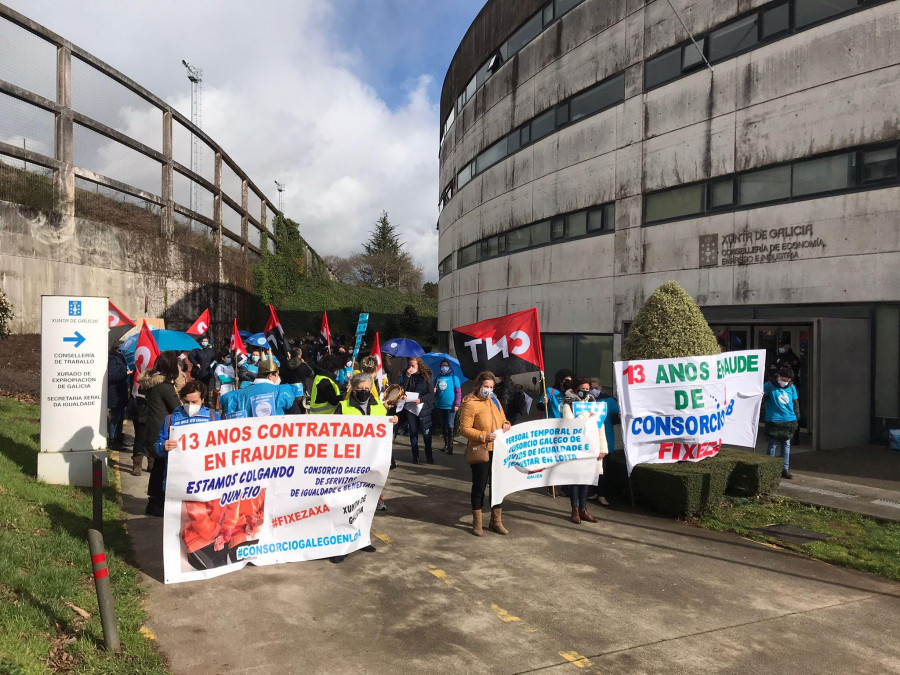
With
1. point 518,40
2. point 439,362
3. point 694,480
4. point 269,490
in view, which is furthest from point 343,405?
point 518,40

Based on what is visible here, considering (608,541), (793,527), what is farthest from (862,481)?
(608,541)

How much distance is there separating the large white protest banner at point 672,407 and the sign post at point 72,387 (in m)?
6.87

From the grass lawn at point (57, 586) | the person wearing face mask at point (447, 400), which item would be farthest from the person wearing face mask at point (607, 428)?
the grass lawn at point (57, 586)

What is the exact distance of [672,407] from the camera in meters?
8.52

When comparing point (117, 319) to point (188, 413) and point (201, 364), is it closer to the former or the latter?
point (201, 364)

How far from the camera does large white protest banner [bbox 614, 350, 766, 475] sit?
27.7ft

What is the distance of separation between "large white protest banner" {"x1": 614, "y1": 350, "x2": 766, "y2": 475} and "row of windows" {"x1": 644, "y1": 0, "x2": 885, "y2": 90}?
9984 millimetres

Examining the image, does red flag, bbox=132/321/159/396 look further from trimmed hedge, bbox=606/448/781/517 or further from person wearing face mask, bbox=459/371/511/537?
trimmed hedge, bbox=606/448/781/517

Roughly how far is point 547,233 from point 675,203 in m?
5.36

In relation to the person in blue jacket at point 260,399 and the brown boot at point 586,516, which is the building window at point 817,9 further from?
the person in blue jacket at point 260,399

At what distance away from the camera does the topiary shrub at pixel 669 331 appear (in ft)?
31.6

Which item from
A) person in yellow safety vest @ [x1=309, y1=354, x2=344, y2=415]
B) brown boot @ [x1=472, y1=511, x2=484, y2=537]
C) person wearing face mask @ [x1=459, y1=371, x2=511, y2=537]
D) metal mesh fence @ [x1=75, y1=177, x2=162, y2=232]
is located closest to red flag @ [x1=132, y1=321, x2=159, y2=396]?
person in yellow safety vest @ [x1=309, y1=354, x2=344, y2=415]

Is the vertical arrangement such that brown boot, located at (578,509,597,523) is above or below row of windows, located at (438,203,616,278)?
below

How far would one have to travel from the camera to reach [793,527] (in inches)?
323
